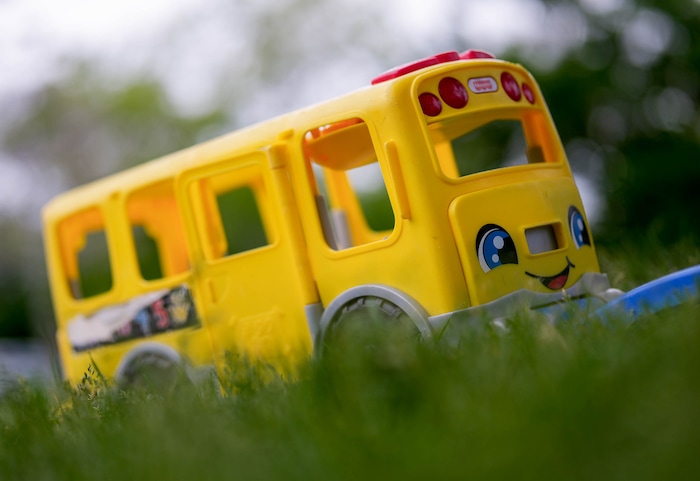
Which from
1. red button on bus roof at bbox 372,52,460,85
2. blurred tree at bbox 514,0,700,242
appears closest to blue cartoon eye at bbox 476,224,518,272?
red button on bus roof at bbox 372,52,460,85

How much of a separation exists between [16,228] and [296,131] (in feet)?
56.3

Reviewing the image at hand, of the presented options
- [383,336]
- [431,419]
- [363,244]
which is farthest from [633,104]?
[431,419]

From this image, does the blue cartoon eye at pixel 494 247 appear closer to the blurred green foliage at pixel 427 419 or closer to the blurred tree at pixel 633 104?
the blurred green foliage at pixel 427 419

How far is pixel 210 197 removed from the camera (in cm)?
511

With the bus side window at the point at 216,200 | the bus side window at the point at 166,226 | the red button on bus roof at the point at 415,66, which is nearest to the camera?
the red button on bus roof at the point at 415,66

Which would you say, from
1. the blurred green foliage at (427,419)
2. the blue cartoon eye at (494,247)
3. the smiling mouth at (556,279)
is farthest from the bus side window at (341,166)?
the blurred green foliage at (427,419)

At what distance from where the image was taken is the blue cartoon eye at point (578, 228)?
4.37 m

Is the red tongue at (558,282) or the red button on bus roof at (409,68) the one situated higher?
the red button on bus roof at (409,68)

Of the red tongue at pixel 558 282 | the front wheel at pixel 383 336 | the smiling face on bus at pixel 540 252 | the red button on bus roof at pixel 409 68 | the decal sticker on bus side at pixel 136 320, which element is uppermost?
the red button on bus roof at pixel 409 68

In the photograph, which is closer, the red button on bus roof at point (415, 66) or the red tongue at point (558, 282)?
the red tongue at point (558, 282)

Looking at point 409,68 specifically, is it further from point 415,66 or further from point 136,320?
point 136,320

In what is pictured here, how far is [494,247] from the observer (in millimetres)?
4016

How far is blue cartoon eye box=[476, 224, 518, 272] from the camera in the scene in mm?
3971

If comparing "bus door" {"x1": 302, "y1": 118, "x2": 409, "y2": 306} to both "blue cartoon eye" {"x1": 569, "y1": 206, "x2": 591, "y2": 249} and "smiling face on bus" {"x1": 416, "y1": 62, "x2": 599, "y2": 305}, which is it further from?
"blue cartoon eye" {"x1": 569, "y1": 206, "x2": 591, "y2": 249}
